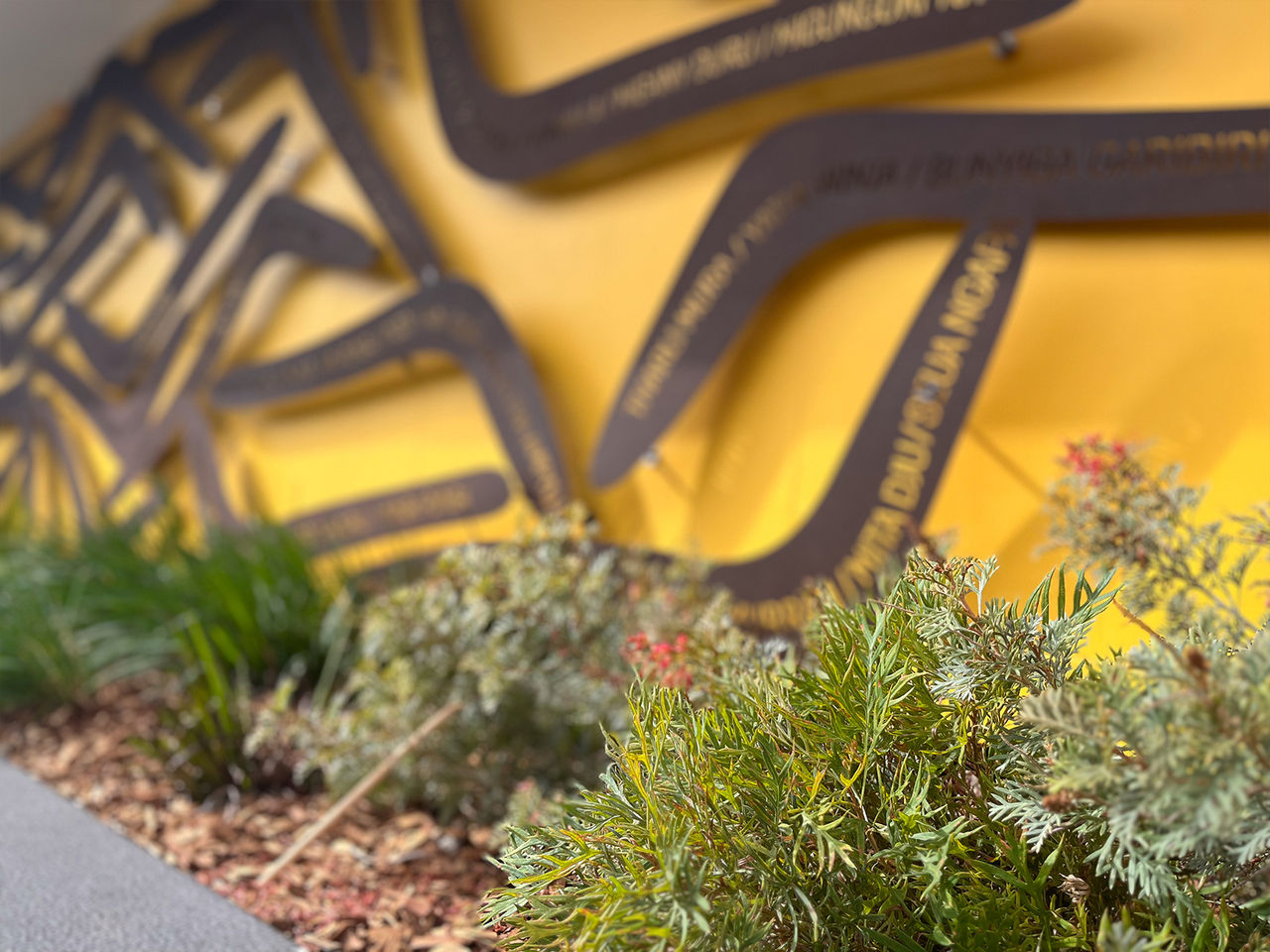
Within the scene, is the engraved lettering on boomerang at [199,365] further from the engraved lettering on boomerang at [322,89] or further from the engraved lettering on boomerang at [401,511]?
the engraved lettering on boomerang at [401,511]

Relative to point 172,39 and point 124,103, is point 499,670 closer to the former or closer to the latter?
point 172,39

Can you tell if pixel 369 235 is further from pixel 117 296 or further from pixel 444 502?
pixel 117 296

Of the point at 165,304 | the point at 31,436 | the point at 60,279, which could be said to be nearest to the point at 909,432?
the point at 165,304

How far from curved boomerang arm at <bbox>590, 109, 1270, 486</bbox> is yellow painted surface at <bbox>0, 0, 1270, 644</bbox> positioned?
6 centimetres

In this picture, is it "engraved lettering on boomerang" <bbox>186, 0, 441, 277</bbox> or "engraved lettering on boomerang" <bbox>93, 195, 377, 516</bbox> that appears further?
"engraved lettering on boomerang" <bbox>93, 195, 377, 516</bbox>

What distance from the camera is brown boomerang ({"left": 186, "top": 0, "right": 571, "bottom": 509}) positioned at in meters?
2.81

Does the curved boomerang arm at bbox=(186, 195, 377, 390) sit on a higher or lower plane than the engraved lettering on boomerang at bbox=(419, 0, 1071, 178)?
lower

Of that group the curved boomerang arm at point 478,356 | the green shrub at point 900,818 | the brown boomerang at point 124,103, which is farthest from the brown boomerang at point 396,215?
the green shrub at point 900,818

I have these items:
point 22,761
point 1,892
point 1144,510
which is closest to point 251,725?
point 22,761

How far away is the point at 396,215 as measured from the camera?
3.24 m

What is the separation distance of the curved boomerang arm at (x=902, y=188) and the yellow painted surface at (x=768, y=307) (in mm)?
65

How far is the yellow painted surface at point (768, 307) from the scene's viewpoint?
168 cm

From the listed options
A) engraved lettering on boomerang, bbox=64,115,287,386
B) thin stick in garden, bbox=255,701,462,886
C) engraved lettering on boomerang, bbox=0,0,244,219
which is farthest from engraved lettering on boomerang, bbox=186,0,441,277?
thin stick in garden, bbox=255,701,462,886

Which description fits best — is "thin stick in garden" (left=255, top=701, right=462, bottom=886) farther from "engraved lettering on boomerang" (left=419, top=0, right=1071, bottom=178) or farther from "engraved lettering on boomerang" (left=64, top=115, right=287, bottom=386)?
"engraved lettering on boomerang" (left=64, top=115, right=287, bottom=386)
